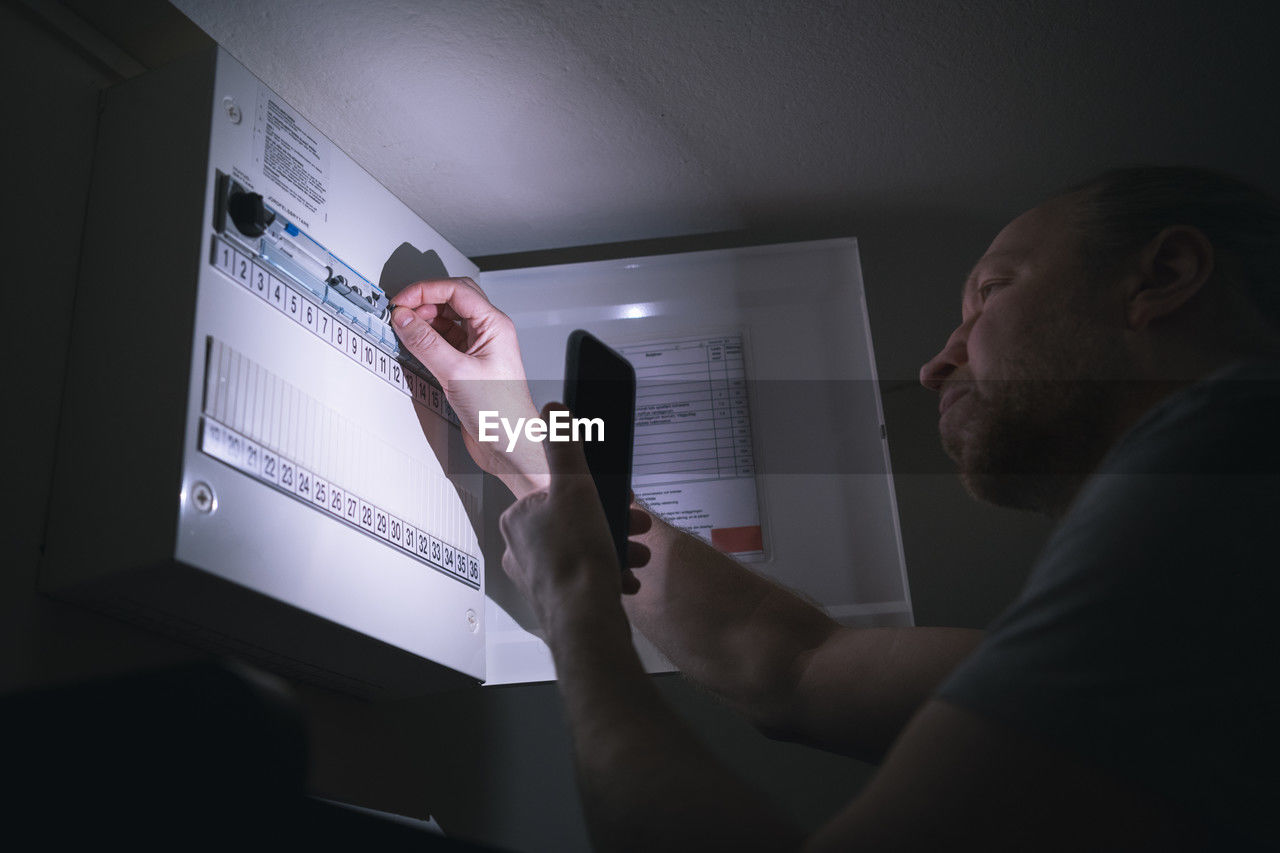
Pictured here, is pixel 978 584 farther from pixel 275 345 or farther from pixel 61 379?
pixel 61 379

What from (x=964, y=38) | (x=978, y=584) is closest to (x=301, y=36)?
(x=964, y=38)

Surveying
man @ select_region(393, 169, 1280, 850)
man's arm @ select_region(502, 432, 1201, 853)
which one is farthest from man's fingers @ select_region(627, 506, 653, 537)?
man's arm @ select_region(502, 432, 1201, 853)

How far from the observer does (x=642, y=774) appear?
665mm

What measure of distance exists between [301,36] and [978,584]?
1051 millimetres

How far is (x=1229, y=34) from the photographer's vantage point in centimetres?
110

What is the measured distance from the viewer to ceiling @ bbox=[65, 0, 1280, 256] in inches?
41.1

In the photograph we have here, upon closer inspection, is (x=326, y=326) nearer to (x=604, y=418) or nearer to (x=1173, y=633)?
(x=604, y=418)

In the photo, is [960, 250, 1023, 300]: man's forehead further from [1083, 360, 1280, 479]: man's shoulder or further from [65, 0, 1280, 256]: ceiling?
[1083, 360, 1280, 479]: man's shoulder

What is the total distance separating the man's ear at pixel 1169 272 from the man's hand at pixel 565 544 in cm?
53

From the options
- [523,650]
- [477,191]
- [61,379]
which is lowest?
[523,650]

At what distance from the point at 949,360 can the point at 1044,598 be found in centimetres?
49

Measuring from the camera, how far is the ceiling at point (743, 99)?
1043 millimetres

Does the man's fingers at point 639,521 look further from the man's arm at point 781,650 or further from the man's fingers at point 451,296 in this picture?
the man's fingers at point 451,296

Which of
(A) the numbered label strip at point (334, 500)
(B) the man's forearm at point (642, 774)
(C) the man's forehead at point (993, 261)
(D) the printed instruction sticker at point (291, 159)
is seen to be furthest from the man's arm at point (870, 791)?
(C) the man's forehead at point (993, 261)
